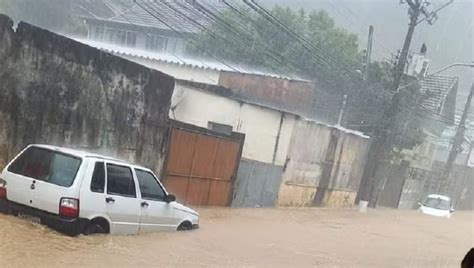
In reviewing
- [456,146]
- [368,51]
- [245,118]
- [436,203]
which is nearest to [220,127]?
Answer: [245,118]

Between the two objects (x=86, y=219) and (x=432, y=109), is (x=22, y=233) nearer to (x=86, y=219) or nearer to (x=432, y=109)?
(x=86, y=219)

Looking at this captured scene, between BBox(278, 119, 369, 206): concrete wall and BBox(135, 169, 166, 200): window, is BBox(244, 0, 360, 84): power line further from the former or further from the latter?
A: BBox(135, 169, 166, 200): window

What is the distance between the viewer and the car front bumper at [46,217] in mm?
3621

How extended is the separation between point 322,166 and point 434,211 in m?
2.22

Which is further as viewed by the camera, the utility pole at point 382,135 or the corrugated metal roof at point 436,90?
the corrugated metal roof at point 436,90

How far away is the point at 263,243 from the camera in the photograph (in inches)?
187

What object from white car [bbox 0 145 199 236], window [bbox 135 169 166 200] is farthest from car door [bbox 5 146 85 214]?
window [bbox 135 169 166 200]

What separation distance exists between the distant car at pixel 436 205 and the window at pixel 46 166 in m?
6.95

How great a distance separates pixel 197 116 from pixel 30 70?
205 cm

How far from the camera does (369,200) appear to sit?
28.1ft

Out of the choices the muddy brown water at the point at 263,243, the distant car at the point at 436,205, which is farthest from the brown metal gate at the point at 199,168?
the distant car at the point at 436,205

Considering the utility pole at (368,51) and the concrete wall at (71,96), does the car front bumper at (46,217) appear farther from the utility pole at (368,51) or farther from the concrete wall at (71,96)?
the utility pole at (368,51)

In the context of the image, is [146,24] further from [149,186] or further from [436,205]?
[436,205]

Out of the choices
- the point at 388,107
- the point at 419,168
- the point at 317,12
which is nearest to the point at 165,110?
the point at 317,12
